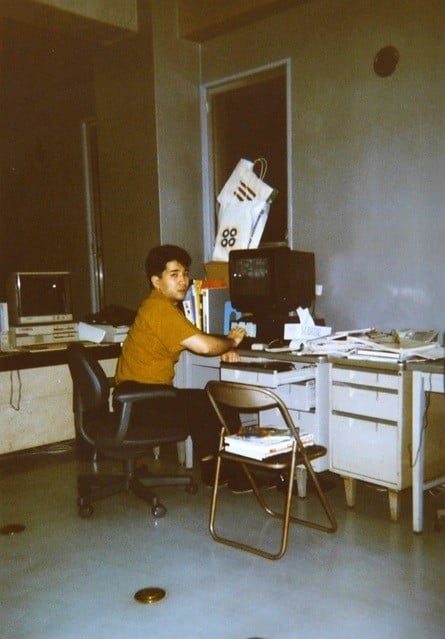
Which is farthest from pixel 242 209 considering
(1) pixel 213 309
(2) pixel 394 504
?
(2) pixel 394 504

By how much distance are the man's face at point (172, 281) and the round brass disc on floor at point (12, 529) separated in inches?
55.8

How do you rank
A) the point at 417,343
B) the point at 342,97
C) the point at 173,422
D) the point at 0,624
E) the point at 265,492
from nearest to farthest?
the point at 0,624 < the point at 417,343 < the point at 173,422 < the point at 265,492 < the point at 342,97

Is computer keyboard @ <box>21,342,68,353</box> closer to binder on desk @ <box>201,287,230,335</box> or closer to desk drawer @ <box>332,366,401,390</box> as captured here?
binder on desk @ <box>201,287,230,335</box>

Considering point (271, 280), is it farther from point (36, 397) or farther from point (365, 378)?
point (36, 397)

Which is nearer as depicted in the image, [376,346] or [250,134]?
[376,346]

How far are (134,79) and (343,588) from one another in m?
3.65

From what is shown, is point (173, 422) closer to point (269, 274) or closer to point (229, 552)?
point (229, 552)

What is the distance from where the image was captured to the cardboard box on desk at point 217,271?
14.0ft

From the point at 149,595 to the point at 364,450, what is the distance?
1.23m

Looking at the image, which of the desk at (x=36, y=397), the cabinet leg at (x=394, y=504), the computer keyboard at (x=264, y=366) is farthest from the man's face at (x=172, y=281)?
the cabinet leg at (x=394, y=504)

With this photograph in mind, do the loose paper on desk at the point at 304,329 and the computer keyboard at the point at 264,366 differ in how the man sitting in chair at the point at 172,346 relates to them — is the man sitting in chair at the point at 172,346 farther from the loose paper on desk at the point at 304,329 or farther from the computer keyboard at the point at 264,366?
the loose paper on desk at the point at 304,329

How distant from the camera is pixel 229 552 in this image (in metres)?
2.67

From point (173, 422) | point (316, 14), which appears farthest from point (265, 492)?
point (316, 14)

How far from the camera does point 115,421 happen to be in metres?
3.07
